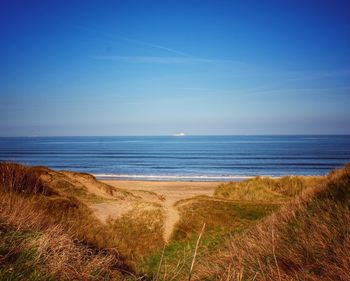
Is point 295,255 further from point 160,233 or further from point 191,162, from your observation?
point 191,162

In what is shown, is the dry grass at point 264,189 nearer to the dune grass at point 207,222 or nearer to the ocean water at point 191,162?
the dune grass at point 207,222

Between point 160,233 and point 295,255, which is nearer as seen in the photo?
point 295,255

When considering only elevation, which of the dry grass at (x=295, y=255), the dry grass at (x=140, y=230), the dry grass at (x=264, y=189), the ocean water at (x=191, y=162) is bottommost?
the ocean water at (x=191, y=162)

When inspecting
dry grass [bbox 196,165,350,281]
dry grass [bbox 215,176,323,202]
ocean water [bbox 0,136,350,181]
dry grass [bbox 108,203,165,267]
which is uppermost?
dry grass [bbox 196,165,350,281]

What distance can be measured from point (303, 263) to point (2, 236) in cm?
422

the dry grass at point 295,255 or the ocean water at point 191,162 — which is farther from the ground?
the dry grass at point 295,255

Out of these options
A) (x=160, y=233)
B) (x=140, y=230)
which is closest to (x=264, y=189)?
(x=160, y=233)

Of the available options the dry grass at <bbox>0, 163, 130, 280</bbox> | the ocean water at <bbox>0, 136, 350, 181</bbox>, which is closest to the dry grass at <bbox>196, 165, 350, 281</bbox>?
the dry grass at <bbox>0, 163, 130, 280</bbox>

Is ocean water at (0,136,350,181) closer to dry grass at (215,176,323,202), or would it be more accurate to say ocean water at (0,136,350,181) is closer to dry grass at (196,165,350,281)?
dry grass at (215,176,323,202)

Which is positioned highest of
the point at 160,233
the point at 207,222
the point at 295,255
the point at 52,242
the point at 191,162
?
the point at 52,242

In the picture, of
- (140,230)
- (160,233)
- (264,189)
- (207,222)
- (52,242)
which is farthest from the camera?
(264,189)

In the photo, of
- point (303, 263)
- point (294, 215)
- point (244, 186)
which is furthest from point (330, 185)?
point (244, 186)

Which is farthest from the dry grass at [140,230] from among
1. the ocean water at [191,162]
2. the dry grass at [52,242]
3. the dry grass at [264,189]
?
the ocean water at [191,162]

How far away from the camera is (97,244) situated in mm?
8297
